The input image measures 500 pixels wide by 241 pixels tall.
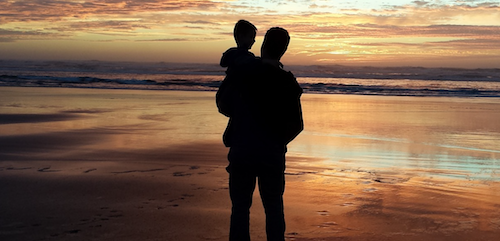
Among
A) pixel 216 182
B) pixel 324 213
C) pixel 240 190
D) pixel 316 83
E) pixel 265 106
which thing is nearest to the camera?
pixel 265 106

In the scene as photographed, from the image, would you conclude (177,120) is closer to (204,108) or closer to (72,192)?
(204,108)

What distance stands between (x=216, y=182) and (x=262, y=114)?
310cm

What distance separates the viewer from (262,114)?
11.6ft

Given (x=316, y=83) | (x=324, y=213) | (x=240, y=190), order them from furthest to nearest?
(x=316, y=83) → (x=324, y=213) → (x=240, y=190)

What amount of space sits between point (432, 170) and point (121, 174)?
428 centimetres

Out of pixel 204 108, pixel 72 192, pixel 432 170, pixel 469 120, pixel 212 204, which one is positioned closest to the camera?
pixel 212 204

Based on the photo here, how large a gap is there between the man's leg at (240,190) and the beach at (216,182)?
2.55 ft

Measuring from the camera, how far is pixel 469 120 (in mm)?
14094

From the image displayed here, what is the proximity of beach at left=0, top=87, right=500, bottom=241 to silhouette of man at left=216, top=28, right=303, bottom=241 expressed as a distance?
1123 millimetres

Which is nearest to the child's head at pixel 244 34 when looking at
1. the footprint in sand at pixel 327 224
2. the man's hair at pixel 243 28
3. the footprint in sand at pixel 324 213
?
the man's hair at pixel 243 28

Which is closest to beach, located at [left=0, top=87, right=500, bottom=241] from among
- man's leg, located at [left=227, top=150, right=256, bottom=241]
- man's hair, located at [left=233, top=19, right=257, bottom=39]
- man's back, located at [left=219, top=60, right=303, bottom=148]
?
man's leg, located at [left=227, top=150, right=256, bottom=241]

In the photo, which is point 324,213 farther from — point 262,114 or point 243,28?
point 243,28

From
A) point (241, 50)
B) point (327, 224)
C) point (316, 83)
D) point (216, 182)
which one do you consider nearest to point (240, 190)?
point (241, 50)

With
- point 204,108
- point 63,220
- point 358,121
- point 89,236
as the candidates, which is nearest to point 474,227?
point 89,236
